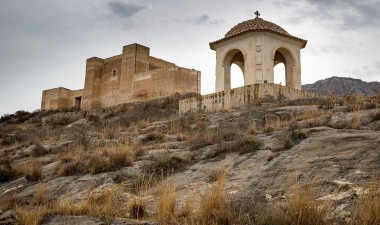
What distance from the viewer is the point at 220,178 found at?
608cm

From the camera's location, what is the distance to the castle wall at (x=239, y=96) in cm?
1567

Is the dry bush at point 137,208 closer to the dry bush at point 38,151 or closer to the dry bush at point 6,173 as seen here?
the dry bush at point 6,173

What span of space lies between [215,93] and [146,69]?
60.1 ft

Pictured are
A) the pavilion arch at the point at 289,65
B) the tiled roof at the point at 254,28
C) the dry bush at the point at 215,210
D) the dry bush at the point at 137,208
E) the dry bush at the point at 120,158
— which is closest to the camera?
the dry bush at the point at 215,210

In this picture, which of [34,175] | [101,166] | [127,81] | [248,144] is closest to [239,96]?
[248,144]

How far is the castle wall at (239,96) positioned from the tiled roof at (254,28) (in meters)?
2.74

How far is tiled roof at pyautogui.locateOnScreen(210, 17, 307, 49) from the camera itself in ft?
57.4

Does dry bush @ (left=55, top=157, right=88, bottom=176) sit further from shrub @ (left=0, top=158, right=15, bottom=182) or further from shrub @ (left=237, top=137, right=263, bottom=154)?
shrub @ (left=237, top=137, right=263, bottom=154)

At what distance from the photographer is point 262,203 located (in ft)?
17.7

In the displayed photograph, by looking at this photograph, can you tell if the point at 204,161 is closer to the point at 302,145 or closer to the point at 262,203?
the point at 302,145

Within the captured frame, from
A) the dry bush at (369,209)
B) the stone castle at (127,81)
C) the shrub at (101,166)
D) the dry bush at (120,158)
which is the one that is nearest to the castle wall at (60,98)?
the stone castle at (127,81)

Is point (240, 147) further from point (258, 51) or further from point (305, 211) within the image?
point (258, 51)

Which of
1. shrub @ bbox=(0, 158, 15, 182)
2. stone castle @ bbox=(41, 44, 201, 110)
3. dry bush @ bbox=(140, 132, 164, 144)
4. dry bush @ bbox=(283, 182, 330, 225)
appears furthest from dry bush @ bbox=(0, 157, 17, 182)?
stone castle @ bbox=(41, 44, 201, 110)

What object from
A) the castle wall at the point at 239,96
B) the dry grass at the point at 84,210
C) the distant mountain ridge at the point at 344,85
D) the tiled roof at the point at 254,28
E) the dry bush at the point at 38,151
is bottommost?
the dry grass at the point at 84,210
